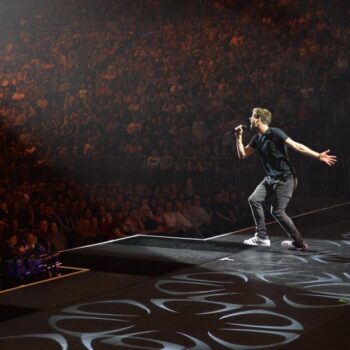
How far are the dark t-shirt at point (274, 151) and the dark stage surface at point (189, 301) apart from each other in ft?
2.71

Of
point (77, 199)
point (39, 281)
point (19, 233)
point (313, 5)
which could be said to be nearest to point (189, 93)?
point (313, 5)

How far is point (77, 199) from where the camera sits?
1038cm

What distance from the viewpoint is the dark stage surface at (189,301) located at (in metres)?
3.87

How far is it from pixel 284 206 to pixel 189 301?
2056mm

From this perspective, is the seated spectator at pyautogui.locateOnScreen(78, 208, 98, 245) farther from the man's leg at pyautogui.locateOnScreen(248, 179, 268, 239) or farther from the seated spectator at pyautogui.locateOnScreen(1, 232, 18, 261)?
the man's leg at pyautogui.locateOnScreen(248, 179, 268, 239)

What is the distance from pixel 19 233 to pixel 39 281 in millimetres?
1419

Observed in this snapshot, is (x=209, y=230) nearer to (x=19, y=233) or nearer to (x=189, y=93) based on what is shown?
(x=19, y=233)

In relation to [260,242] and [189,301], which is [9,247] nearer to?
[189,301]

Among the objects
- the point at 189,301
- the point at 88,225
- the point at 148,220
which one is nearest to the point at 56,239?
the point at 88,225

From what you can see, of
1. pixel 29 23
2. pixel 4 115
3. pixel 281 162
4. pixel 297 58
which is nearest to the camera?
pixel 281 162

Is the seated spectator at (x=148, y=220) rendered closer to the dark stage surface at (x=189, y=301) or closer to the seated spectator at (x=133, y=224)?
the seated spectator at (x=133, y=224)

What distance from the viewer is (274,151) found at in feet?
20.8

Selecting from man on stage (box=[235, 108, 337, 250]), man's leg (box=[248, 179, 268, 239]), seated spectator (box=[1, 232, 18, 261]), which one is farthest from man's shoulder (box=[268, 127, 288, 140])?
seated spectator (box=[1, 232, 18, 261])

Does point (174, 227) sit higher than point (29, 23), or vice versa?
point (29, 23)
